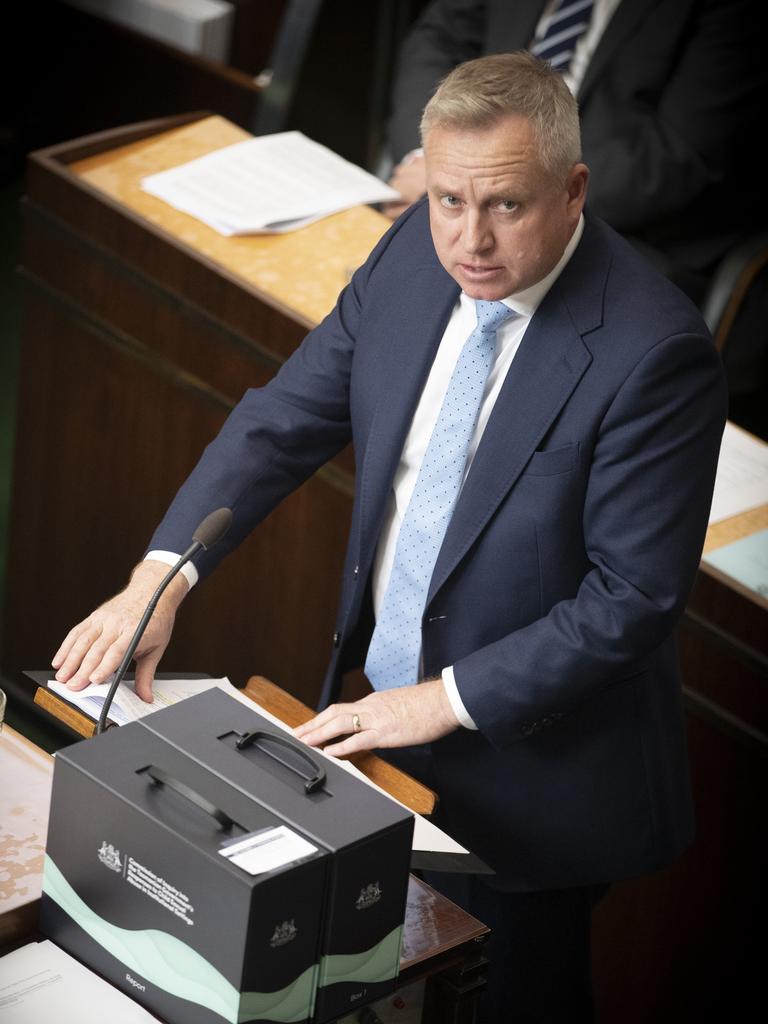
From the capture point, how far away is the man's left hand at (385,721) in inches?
71.4

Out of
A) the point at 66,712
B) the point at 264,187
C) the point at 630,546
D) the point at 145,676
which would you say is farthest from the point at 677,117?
the point at 66,712

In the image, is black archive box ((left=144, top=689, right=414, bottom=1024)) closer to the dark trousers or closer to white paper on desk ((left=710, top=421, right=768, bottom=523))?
the dark trousers

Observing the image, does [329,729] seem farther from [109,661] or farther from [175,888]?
[175,888]

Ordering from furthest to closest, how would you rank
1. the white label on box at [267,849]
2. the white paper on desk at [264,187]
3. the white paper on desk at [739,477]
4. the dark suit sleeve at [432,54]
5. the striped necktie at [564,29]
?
the dark suit sleeve at [432,54] < the striped necktie at [564,29] < the white paper on desk at [264,187] < the white paper on desk at [739,477] < the white label on box at [267,849]

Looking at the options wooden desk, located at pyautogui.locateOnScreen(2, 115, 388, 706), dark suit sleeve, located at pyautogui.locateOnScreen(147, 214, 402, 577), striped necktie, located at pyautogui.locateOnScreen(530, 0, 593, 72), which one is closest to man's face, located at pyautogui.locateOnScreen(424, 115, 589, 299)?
dark suit sleeve, located at pyautogui.locateOnScreen(147, 214, 402, 577)

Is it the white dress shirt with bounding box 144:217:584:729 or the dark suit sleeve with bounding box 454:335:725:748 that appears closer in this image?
the dark suit sleeve with bounding box 454:335:725:748

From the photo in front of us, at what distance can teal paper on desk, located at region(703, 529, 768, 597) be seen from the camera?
248 centimetres

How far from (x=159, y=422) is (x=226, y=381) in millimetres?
211

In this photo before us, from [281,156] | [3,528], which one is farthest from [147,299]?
[3,528]

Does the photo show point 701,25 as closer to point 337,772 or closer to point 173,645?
point 173,645

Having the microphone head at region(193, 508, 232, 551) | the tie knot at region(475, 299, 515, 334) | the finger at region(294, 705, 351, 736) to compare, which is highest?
the tie knot at region(475, 299, 515, 334)

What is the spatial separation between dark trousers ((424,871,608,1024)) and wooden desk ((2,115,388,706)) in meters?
0.91

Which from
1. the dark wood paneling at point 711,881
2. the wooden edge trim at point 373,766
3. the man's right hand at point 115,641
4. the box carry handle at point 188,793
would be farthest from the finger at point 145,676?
the dark wood paneling at point 711,881

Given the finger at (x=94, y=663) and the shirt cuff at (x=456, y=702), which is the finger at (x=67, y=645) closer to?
the finger at (x=94, y=663)
